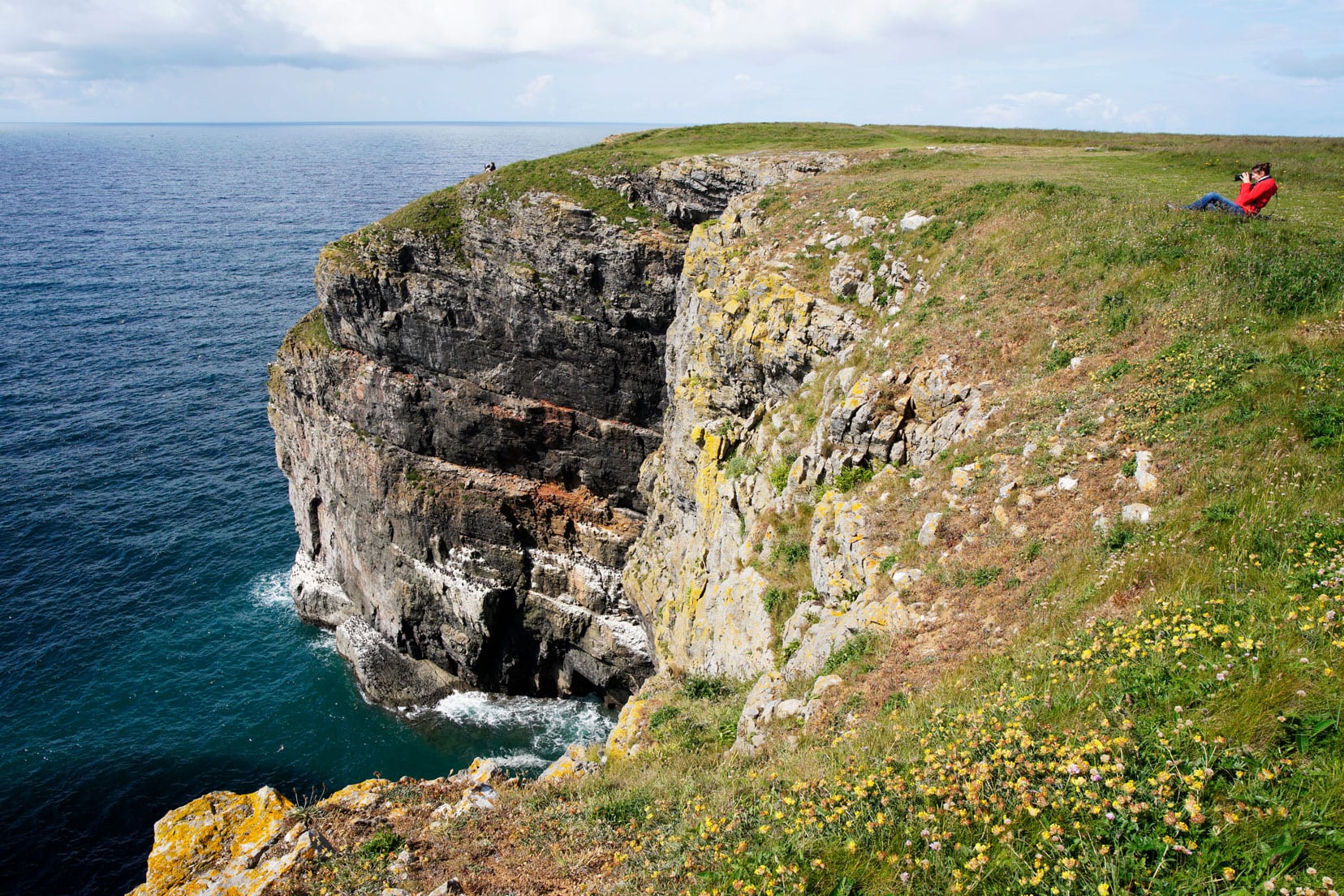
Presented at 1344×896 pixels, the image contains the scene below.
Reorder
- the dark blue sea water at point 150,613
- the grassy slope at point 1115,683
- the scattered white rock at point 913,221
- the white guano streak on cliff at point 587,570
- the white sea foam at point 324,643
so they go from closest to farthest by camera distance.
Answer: the grassy slope at point 1115,683 < the scattered white rock at point 913,221 < the dark blue sea water at point 150,613 < the white guano streak on cliff at point 587,570 < the white sea foam at point 324,643

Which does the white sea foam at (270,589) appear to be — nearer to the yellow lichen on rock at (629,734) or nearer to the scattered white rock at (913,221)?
the yellow lichen on rock at (629,734)

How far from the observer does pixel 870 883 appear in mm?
7453

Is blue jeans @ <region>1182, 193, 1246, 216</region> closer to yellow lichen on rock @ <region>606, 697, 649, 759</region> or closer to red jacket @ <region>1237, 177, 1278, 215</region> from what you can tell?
red jacket @ <region>1237, 177, 1278, 215</region>

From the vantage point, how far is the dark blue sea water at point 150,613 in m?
36.0

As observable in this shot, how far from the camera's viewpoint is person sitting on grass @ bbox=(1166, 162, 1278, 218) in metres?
19.6

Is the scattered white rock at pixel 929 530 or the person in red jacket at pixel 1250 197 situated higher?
the person in red jacket at pixel 1250 197

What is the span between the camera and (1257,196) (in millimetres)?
19672

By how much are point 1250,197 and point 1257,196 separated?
0.55 ft

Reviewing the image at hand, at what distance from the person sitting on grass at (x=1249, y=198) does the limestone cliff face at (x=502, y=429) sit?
2766 cm

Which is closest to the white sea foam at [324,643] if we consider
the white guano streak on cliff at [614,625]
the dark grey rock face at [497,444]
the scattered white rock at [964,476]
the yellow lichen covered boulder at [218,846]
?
the dark grey rock face at [497,444]

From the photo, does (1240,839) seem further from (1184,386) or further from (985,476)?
(1184,386)

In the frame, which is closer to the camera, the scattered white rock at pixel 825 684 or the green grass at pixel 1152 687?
the green grass at pixel 1152 687

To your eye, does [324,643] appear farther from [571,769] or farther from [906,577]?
[906,577]

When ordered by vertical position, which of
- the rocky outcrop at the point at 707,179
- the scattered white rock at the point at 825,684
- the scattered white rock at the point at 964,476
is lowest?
the scattered white rock at the point at 825,684
